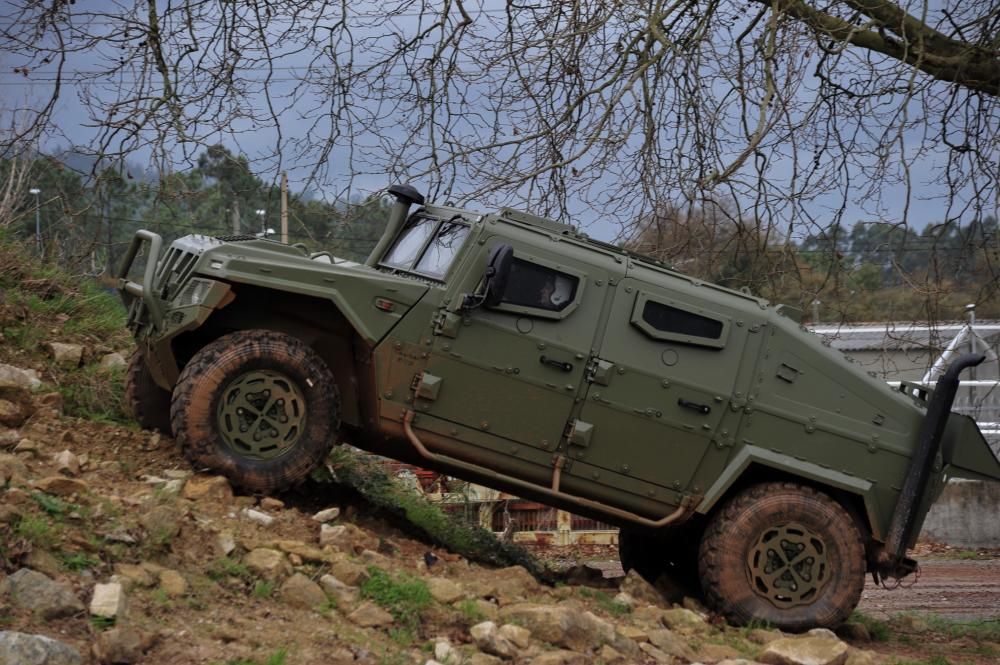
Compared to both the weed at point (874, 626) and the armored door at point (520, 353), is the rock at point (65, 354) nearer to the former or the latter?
the armored door at point (520, 353)

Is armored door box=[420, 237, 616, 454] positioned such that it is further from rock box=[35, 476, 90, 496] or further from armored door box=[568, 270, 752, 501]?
rock box=[35, 476, 90, 496]

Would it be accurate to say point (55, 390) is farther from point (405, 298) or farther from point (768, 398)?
point (768, 398)

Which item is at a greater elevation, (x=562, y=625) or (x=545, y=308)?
(x=545, y=308)

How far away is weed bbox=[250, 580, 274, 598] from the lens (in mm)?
6500

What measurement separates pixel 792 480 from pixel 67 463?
15.1 feet

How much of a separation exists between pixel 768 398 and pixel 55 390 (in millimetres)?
4973

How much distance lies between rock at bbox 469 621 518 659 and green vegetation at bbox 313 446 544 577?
2.73 meters

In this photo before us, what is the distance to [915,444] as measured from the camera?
8789 millimetres

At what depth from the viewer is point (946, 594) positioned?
13.3m

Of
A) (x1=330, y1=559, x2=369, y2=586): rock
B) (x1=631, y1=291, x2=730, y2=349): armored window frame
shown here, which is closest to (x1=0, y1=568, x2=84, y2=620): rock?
(x1=330, y1=559, x2=369, y2=586): rock

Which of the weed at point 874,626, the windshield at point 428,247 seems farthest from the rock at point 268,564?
the weed at point 874,626

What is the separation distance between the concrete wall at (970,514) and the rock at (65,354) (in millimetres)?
12430

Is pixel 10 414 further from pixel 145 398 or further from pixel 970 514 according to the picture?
pixel 970 514

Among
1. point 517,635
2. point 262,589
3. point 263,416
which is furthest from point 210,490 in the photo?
point 517,635
